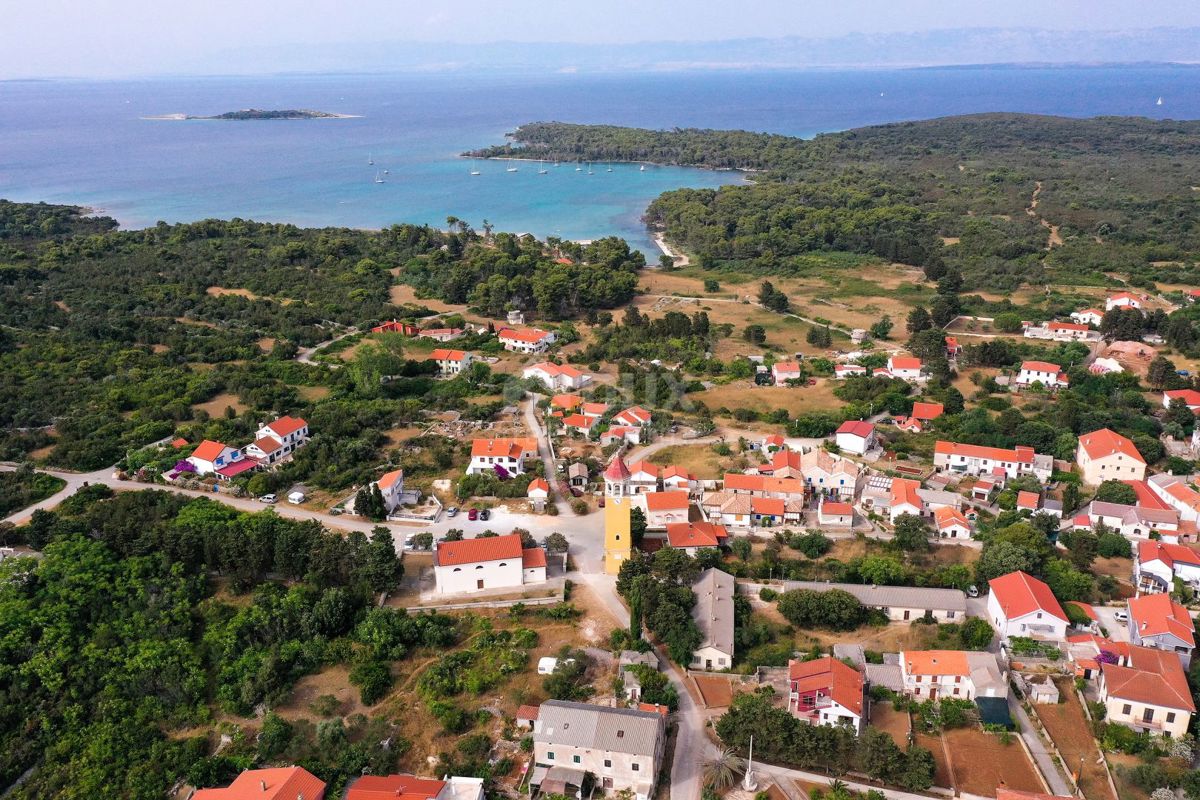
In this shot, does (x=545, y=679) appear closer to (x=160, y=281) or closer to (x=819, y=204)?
(x=160, y=281)

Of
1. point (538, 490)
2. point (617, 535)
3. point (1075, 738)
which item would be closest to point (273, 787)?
point (617, 535)

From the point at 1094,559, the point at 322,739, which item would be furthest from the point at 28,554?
the point at 1094,559

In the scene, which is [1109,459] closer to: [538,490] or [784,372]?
[784,372]

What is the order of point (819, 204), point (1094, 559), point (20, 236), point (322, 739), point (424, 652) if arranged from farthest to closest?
point (819, 204)
point (20, 236)
point (1094, 559)
point (424, 652)
point (322, 739)

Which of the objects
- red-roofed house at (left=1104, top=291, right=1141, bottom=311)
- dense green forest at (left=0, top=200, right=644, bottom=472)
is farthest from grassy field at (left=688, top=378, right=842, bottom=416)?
red-roofed house at (left=1104, top=291, right=1141, bottom=311)

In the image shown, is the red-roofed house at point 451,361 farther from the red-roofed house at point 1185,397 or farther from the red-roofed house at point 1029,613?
the red-roofed house at point 1185,397

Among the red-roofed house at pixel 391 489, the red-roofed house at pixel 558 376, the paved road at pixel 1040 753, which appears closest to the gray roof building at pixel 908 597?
the paved road at pixel 1040 753
